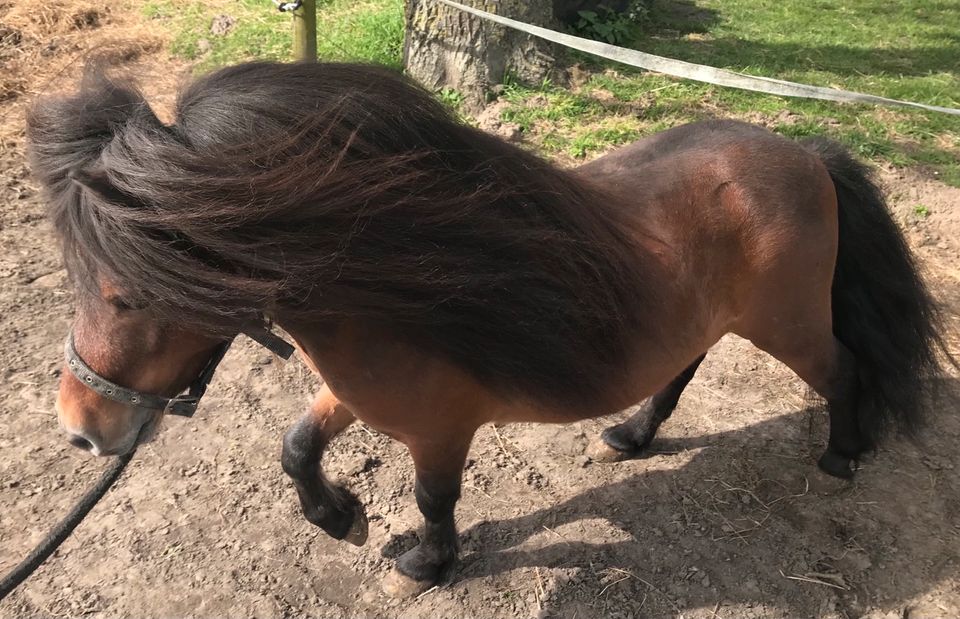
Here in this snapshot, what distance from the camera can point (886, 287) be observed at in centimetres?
262

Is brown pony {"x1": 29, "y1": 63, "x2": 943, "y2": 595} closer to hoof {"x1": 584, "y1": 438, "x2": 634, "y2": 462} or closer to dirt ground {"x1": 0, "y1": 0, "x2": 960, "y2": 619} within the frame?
dirt ground {"x1": 0, "y1": 0, "x2": 960, "y2": 619}

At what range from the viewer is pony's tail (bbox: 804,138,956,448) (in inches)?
99.9

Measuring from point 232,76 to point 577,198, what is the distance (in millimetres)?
914

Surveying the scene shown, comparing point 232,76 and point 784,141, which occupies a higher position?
A: point 232,76

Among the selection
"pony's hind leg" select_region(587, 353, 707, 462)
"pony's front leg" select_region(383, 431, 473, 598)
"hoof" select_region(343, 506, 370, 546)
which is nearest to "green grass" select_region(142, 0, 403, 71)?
"pony's hind leg" select_region(587, 353, 707, 462)

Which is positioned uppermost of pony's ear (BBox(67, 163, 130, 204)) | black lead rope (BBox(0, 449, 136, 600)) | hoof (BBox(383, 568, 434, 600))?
pony's ear (BBox(67, 163, 130, 204))

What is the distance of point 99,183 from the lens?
4.64ft

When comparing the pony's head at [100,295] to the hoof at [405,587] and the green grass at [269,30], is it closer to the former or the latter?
the hoof at [405,587]

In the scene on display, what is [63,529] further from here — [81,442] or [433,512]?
[433,512]

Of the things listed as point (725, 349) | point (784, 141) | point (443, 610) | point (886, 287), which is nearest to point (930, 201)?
point (725, 349)

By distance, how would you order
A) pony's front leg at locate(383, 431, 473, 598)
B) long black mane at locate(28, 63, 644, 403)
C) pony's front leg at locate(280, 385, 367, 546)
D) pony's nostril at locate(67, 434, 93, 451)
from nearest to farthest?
long black mane at locate(28, 63, 644, 403), pony's nostril at locate(67, 434, 93, 451), pony's front leg at locate(383, 431, 473, 598), pony's front leg at locate(280, 385, 367, 546)

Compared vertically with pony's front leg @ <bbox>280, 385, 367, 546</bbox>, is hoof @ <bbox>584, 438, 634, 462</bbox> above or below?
below

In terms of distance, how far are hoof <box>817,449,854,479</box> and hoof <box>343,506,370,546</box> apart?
6.03ft

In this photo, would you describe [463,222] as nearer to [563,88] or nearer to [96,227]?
[96,227]
